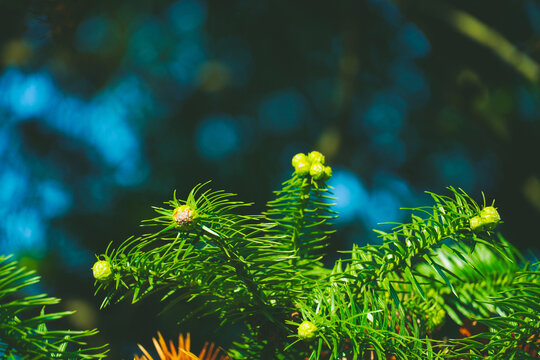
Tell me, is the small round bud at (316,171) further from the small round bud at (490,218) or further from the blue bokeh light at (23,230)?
the blue bokeh light at (23,230)

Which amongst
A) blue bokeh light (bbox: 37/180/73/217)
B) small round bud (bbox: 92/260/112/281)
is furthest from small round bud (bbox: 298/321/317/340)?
blue bokeh light (bbox: 37/180/73/217)

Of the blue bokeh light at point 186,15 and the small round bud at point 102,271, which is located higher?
the blue bokeh light at point 186,15

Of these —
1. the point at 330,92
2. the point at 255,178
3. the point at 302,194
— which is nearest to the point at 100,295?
the point at 255,178

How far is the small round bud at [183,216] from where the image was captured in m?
0.19

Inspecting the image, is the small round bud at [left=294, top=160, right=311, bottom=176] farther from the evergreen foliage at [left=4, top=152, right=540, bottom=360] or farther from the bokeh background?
the bokeh background

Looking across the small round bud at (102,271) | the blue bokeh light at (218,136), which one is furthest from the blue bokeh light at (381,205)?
the small round bud at (102,271)

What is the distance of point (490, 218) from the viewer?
199mm

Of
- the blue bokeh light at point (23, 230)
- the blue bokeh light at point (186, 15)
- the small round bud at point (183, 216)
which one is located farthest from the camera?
the blue bokeh light at point (186, 15)

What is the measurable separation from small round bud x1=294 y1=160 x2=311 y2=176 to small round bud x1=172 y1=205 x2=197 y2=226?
8cm

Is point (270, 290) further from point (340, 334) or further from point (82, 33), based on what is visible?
point (82, 33)

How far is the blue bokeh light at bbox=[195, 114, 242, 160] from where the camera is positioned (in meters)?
1.28

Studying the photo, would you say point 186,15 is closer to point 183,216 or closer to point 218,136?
point 218,136

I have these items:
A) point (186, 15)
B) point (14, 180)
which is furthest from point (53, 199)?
point (186, 15)

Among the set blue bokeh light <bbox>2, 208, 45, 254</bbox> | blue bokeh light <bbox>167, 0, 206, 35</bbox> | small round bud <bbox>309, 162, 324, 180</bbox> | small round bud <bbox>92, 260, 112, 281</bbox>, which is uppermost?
blue bokeh light <bbox>167, 0, 206, 35</bbox>
